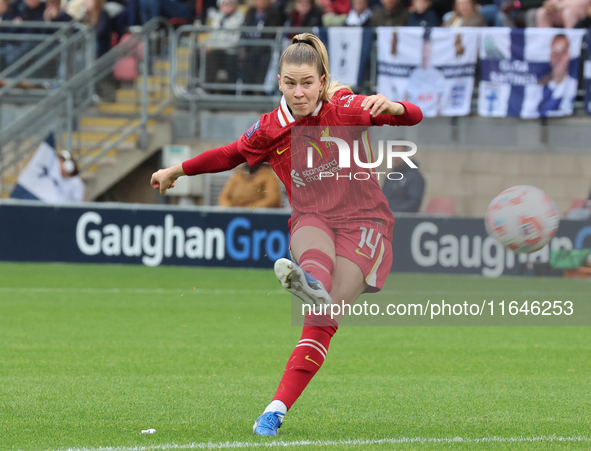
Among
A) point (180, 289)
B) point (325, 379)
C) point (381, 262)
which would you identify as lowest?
point (180, 289)

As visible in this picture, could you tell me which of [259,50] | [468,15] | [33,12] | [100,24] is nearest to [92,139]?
[100,24]

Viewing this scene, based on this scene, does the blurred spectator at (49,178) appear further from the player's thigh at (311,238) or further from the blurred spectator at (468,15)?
the player's thigh at (311,238)

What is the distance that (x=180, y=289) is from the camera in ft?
37.9

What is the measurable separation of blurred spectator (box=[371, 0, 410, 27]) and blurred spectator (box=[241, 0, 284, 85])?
1.76 meters

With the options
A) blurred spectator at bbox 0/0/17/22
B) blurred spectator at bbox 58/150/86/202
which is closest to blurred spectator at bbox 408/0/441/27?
blurred spectator at bbox 58/150/86/202

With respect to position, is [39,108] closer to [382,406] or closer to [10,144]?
[10,144]

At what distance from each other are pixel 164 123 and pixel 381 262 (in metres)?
12.7

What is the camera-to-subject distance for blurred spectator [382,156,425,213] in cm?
1351

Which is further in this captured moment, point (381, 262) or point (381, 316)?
point (381, 316)

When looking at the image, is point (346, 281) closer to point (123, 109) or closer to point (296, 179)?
point (296, 179)

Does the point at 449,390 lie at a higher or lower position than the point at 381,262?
lower

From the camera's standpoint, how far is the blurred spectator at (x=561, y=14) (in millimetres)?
15266

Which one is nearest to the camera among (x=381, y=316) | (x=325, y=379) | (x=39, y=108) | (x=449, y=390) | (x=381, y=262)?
(x=381, y=262)

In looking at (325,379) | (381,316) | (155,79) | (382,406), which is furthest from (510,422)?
(155,79)
